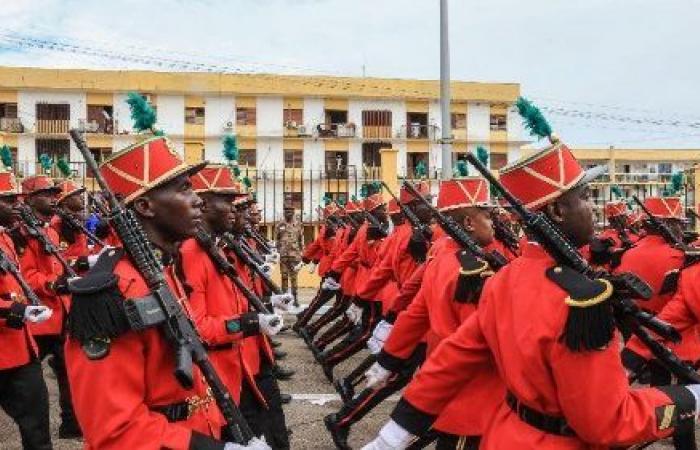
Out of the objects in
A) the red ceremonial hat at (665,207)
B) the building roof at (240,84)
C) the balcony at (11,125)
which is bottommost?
the red ceremonial hat at (665,207)

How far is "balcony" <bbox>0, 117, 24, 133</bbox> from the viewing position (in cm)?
4629

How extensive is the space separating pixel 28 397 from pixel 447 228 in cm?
289

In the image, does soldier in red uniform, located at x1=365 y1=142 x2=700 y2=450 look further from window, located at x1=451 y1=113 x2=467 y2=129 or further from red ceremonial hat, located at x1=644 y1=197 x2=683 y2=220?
window, located at x1=451 y1=113 x2=467 y2=129

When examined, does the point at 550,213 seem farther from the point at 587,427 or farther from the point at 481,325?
the point at 587,427

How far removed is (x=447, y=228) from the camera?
17.6 feet

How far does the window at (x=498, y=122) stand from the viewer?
53125 millimetres

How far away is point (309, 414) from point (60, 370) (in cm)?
237

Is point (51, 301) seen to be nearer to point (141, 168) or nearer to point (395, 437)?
point (141, 168)

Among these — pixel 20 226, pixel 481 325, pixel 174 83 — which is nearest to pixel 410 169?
pixel 174 83

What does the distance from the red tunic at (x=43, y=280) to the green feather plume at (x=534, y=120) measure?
4.43 meters

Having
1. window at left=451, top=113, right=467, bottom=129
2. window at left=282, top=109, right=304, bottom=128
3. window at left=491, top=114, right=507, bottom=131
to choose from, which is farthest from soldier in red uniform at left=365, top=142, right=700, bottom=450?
window at left=491, top=114, right=507, bottom=131

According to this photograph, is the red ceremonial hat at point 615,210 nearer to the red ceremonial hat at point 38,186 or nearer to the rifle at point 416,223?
the rifle at point 416,223

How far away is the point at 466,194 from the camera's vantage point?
6105mm

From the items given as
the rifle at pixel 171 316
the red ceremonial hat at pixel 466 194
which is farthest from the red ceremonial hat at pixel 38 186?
the rifle at pixel 171 316
